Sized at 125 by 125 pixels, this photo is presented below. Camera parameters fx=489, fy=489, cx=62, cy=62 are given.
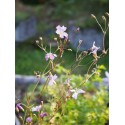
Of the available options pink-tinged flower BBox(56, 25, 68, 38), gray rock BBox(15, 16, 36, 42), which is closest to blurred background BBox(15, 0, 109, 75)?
gray rock BBox(15, 16, 36, 42)

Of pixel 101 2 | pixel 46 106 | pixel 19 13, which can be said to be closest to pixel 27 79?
pixel 46 106

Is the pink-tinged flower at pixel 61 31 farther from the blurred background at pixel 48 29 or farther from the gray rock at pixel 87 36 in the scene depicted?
the gray rock at pixel 87 36

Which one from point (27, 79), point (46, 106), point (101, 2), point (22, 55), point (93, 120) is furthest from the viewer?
point (101, 2)

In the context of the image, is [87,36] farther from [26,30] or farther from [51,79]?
[51,79]

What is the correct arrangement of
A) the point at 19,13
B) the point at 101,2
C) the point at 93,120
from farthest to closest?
the point at 19,13
the point at 101,2
the point at 93,120

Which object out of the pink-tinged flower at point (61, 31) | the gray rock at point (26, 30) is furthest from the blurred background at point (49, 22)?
the pink-tinged flower at point (61, 31)

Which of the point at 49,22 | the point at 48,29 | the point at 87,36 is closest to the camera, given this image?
the point at 87,36

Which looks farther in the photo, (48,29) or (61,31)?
(48,29)

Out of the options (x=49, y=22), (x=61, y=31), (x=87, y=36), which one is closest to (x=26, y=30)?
(x=49, y=22)
